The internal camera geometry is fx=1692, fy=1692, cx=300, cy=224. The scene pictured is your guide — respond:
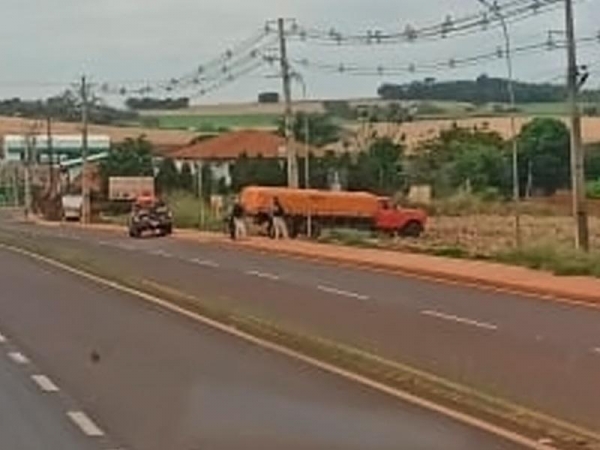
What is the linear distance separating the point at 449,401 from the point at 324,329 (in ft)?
28.5

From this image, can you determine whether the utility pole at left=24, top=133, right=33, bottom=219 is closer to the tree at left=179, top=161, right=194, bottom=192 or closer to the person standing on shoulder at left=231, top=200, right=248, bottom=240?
the tree at left=179, top=161, right=194, bottom=192

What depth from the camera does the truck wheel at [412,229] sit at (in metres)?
70.3

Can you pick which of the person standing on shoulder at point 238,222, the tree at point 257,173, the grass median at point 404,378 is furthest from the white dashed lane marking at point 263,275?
the tree at point 257,173

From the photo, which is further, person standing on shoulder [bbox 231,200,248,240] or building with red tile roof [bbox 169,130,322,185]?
building with red tile roof [bbox 169,130,322,185]

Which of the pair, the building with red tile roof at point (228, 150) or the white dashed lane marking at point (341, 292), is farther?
the building with red tile roof at point (228, 150)

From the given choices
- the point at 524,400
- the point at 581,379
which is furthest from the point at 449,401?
the point at 581,379

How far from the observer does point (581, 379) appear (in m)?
16.3

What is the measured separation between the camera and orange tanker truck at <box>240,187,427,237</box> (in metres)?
69.9

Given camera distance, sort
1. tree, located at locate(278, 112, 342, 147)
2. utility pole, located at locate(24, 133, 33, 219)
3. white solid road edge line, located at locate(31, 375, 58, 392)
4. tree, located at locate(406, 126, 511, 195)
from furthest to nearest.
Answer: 1. tree, located at locate(278, 112, 342, 147)
2. utility pole, located at locate(24, 133, 33, 219)
3. tree, located at locate(406, 126, 511, 195)
4. white solid road edge line, located at locate(31, 375, 58, 392)

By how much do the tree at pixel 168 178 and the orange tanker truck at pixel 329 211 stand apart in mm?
54480

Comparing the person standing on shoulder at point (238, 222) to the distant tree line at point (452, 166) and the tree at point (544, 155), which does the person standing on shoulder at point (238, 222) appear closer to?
the distant tree line at point (452, 166)

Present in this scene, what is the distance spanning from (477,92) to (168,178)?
1054 inches

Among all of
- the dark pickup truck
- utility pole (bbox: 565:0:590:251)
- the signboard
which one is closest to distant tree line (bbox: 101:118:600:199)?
the signboard

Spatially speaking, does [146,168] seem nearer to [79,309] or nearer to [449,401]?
[79,309]
